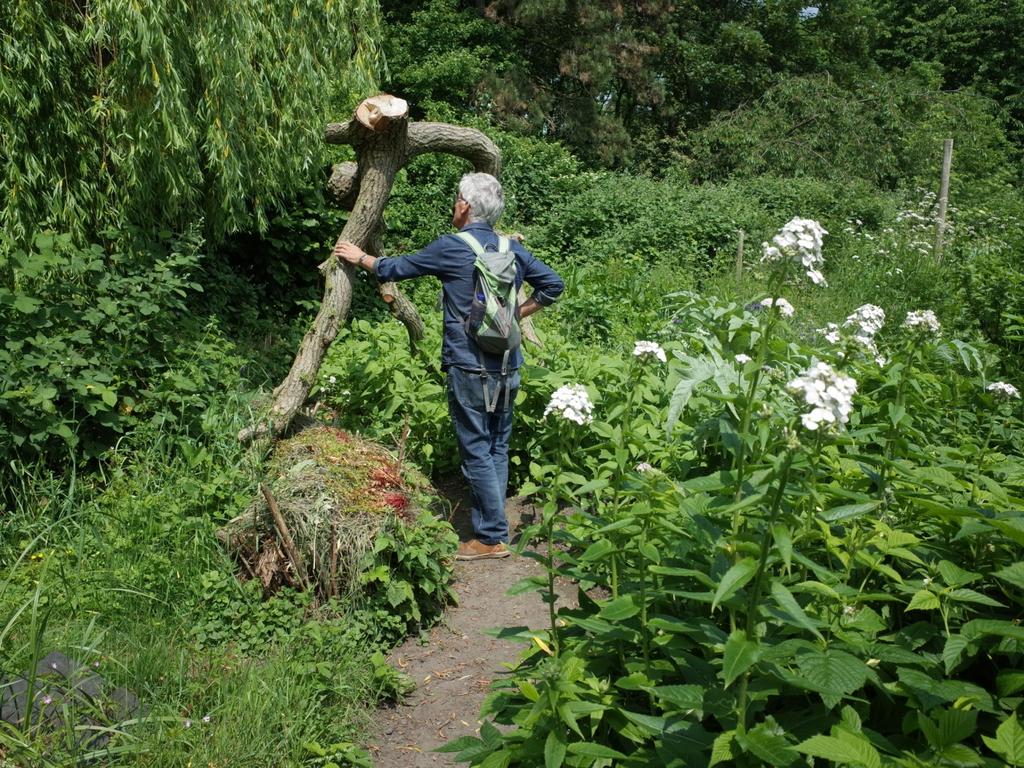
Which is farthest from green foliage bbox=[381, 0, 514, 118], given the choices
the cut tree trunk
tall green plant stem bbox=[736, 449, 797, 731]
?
tall green plant stem bbox=[736, 449, 797, 731]

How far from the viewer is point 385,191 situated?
5.20 metres

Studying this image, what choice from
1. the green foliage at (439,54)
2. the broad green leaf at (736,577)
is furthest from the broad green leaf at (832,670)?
the green foliage at (439,54)

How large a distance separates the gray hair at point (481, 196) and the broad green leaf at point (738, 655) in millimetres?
3108

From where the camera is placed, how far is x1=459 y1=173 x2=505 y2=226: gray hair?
4555mm

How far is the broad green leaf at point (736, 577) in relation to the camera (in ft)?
6.02

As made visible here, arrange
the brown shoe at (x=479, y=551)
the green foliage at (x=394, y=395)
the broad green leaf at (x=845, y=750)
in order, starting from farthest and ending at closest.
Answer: the green foliage at (x=394, y=395)
the brown shoe at (x=479, y=551)
the broad green leaf at (x=845, y=750)

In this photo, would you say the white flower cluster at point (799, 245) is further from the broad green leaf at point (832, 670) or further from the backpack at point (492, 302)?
the backpack at point (492, 302)

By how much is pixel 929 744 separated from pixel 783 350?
2.09 m

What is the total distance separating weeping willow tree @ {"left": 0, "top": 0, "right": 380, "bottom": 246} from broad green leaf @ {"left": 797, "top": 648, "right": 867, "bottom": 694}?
498 centimetres

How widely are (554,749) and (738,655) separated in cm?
54

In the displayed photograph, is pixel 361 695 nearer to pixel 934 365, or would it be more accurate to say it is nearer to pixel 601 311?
pixel 934 365

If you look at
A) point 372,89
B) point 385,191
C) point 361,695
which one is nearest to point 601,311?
point 385,191

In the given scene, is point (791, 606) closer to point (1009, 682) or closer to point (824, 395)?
point (824, 395)

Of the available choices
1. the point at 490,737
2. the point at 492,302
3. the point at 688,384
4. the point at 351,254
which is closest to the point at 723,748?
the point at 490,737
